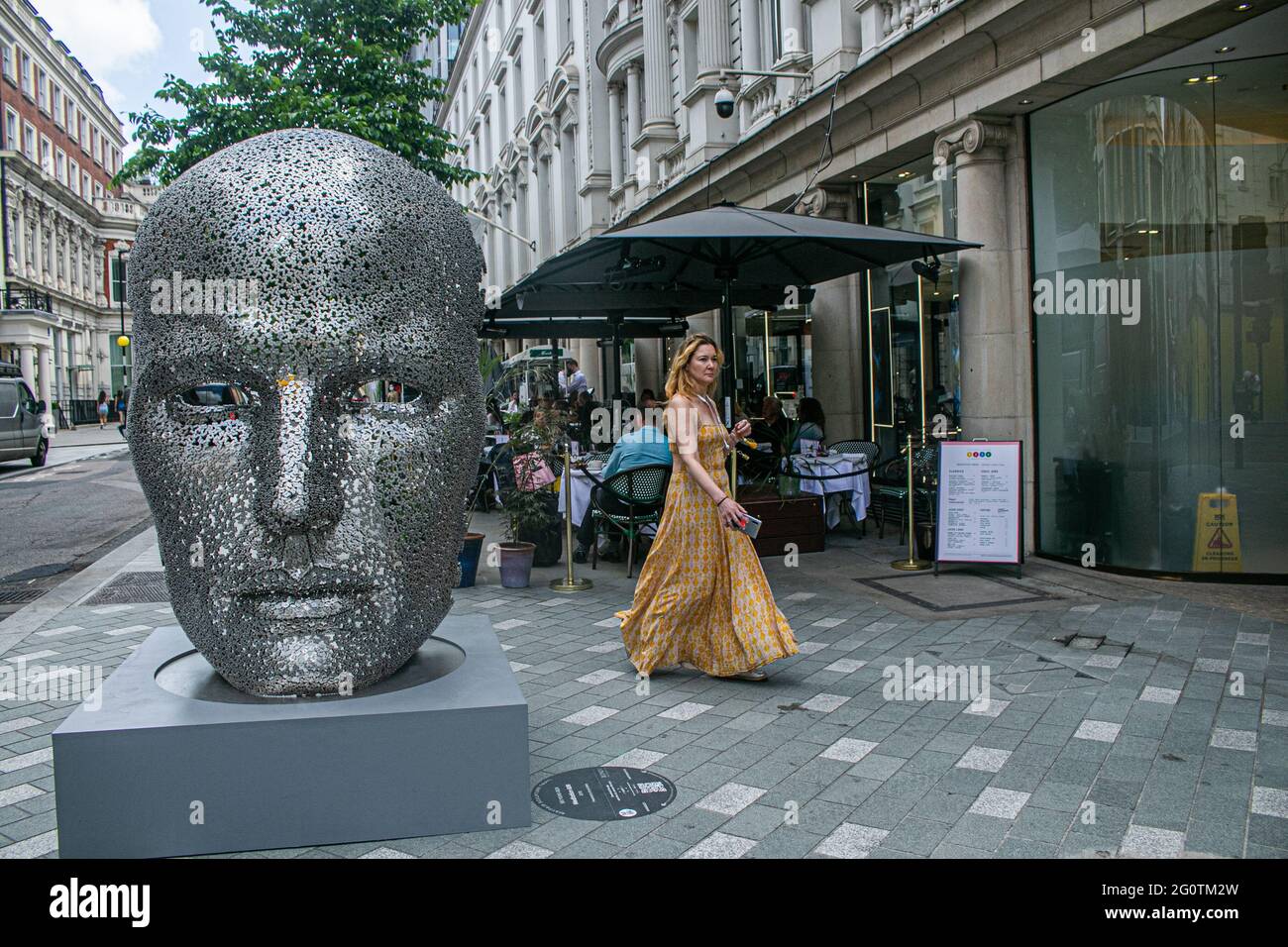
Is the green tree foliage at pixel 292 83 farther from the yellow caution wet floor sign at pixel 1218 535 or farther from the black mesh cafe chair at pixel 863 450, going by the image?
the yellow caution wet floor sign at pixel 1218 535

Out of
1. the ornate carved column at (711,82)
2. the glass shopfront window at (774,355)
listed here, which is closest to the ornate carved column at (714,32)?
the ornate carved column at (711,82)

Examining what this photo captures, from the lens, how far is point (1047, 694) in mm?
5188

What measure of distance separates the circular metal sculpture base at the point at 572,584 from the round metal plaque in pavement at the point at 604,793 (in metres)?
4.33

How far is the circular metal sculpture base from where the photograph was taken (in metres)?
8.51

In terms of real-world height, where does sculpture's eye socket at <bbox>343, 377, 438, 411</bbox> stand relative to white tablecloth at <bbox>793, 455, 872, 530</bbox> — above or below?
above

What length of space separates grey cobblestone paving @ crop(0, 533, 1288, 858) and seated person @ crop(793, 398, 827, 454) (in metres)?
4.65

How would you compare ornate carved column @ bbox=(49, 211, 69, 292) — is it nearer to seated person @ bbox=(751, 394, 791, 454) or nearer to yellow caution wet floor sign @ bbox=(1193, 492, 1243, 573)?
seated person @ bbox=(751, 394, 791, 454)

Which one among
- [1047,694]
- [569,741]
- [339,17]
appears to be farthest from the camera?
[339,17]

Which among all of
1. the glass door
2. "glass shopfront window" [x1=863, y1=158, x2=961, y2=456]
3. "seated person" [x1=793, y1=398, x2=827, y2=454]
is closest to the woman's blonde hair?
the glass door

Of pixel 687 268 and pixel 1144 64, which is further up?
pixel 1144 64

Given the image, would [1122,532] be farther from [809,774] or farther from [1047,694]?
[809,774]

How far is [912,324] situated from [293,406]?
392 inches
